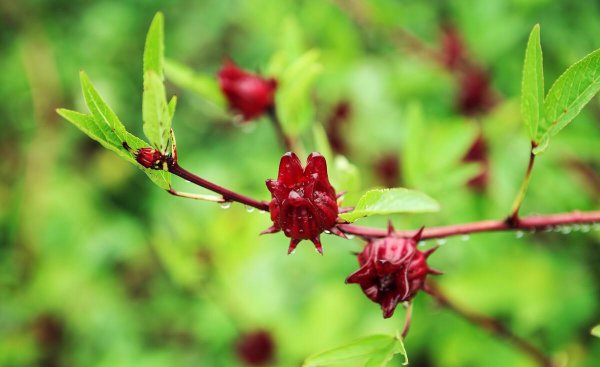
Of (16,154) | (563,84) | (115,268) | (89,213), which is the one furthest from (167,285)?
(563,84)

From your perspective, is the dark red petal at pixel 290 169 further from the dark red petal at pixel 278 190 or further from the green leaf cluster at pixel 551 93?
the green leaf cluster at pixel 551 93

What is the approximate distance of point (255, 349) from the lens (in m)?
1.87

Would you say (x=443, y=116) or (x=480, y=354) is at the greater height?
(x=443, y=116)

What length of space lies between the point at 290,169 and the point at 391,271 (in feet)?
0.68

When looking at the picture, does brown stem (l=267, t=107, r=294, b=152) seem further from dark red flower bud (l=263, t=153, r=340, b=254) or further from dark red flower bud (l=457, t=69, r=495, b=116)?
dark red flower bud (l=457, t=69, r=495, b=116)

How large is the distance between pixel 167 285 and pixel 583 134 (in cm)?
193

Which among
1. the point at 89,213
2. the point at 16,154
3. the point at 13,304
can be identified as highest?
the point at 16,154

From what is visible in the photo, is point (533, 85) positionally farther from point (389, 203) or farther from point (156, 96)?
point (156, 96)

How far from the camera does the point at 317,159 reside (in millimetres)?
794

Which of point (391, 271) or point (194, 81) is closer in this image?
point (391, 271)

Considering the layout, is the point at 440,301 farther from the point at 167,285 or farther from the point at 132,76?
the point at 132,76

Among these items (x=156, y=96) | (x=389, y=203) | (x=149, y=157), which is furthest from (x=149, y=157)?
(x=389, y=203)

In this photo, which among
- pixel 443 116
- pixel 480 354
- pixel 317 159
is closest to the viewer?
A: pixel 317 159

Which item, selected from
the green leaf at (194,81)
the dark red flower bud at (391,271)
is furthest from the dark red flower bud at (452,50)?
the dark red flower bud at (391,271)
